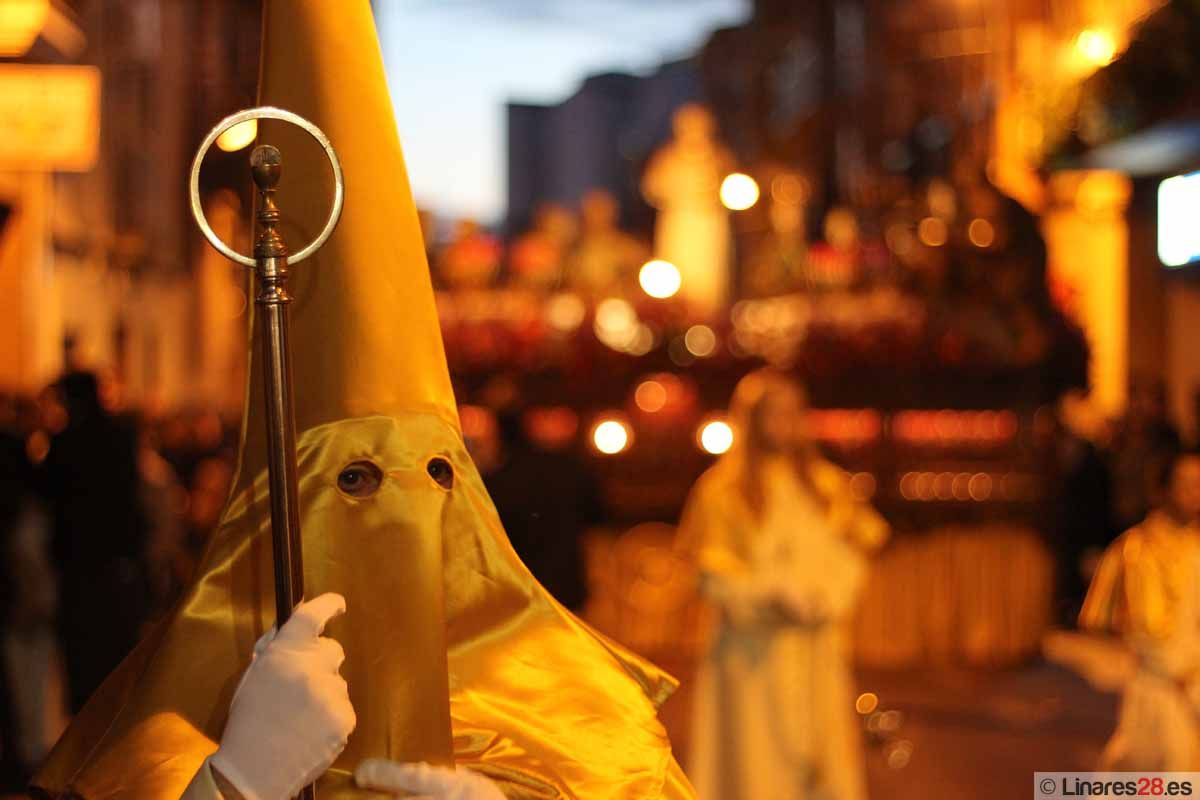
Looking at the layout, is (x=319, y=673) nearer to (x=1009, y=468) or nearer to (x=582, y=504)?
(x=582, y=504)

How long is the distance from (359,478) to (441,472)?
0.31ft

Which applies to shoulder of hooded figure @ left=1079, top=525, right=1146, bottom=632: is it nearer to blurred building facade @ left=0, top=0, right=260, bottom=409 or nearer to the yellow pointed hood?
the yellow pointed hood

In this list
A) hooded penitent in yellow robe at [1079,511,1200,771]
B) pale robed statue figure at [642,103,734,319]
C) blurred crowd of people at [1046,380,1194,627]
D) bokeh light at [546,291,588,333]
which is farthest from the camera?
pale robed statue figure at [642,103,734,319]

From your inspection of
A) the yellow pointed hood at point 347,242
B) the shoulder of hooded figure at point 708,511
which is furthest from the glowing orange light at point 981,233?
the yellow pointed hood at point 347,242

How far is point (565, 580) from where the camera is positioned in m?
5.93

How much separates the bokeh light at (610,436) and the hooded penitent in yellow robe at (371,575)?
29.0ft

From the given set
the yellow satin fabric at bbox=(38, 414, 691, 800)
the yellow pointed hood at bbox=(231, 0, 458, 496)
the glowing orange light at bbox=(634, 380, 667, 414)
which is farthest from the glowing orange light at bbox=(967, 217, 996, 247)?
the yellow pointed hood at bbox=(231, 0, 458, 496)

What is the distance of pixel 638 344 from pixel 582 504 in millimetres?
5342

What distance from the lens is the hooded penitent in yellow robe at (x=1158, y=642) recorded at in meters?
4.40

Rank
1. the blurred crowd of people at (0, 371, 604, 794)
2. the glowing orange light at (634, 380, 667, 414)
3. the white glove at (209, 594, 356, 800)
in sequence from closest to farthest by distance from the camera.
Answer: the white glove at (209, 594, 356, 800)
the blurred crowd of people at (0, 371, 604, 794)
the glowing orange light at (634, 380, 667, 414)

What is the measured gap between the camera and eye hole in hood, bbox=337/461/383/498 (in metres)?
1.74

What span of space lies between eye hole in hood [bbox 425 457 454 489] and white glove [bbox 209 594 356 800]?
27 cm

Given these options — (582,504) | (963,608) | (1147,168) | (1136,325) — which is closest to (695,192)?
(1136,325)

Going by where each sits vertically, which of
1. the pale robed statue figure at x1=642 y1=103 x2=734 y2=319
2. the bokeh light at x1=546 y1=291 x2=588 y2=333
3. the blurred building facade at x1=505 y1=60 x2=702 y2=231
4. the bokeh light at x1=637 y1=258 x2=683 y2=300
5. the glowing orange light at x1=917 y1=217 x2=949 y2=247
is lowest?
the bokeh light at x1=546 y1=291 x2=588 y2=333
